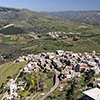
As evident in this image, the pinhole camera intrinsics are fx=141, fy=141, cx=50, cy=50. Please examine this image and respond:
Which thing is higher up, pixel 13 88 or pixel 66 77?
pixel 66 77

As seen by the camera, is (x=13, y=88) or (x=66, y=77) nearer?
(x=13, y=88)

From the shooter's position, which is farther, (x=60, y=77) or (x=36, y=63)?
(x=36, y=63)

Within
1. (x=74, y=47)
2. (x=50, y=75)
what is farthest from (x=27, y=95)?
(x=74, y=47)

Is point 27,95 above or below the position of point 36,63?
below

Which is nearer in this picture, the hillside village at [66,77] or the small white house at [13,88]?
the hillside village at [66,77]

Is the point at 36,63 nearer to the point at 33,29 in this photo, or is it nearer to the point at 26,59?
the point at 26,59

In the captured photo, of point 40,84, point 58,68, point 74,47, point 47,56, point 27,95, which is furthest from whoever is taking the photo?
point 74,47

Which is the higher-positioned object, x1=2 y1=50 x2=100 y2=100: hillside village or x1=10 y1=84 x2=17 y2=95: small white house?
x1=2 y1=50 x2=100 y2=100: hillside village

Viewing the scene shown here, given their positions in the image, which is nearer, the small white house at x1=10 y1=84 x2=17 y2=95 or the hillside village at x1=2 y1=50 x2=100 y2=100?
the hillside village at x1=2 y1=50 x2=100 y2=100

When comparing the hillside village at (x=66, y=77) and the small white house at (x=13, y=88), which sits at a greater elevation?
the hillside village at (x=66, y=77)

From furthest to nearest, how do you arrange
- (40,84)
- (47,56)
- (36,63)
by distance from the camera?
(47,56) → (36,63) → (40,84)
